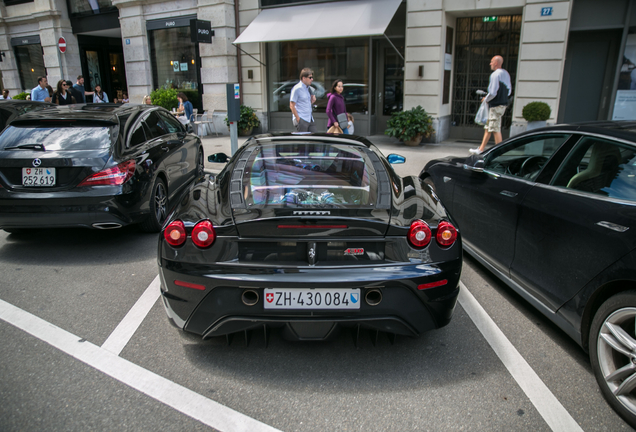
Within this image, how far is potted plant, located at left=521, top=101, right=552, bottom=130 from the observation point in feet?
35.6

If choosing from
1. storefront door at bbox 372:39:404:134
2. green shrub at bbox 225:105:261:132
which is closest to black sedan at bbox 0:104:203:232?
green shrub at bbox 225:105:261:132

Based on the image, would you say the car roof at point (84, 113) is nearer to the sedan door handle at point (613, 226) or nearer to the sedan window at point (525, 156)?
the sedan window at point (525, 156)

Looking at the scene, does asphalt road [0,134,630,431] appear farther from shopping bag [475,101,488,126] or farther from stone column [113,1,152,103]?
stone column [113,1,152,103]

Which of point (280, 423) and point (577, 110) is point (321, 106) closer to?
point (577, 110)

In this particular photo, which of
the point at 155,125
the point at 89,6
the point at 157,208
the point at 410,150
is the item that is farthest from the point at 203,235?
the point at 89,6

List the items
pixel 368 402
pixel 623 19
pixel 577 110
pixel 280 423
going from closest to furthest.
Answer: pixel 280 423
pixel 368 402
pixel 623 19
pixel 577 110

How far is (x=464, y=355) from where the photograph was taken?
3080mm

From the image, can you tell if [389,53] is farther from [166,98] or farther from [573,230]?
[573,230]

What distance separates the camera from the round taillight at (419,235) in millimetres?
2785

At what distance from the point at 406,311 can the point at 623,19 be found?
1089cm

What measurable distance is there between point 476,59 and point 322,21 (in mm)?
4332

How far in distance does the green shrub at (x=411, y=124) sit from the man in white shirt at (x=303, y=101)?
12.7 ft

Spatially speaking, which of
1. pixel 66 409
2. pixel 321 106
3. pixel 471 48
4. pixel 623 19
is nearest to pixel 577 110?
pixel 623 19

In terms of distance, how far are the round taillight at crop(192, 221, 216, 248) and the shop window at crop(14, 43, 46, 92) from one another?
24207mm
